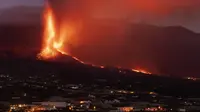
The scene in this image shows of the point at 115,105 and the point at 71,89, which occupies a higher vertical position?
the point at 71,89

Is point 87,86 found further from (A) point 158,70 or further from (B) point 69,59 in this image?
(A) point 158,70

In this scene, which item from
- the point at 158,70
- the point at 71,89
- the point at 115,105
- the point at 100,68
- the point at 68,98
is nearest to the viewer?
the point at 115,105

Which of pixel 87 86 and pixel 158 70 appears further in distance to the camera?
pixel 158 70

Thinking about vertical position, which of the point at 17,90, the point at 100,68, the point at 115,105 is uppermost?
the point at 100,68

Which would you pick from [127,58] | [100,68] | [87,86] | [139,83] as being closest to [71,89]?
[87,86]

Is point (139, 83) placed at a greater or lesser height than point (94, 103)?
greater

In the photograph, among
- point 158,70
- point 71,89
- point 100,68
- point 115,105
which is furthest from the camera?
point 158,70

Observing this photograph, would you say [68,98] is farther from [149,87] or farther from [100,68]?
[100,68]

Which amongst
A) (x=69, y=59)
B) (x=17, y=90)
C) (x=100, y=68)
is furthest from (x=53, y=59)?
(x=17, y=90)

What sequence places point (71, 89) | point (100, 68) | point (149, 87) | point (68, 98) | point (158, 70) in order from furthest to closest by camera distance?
point (158, 70)
point (100, 68)
point (149, 87)
point (71, 89)
point (68, 98)
